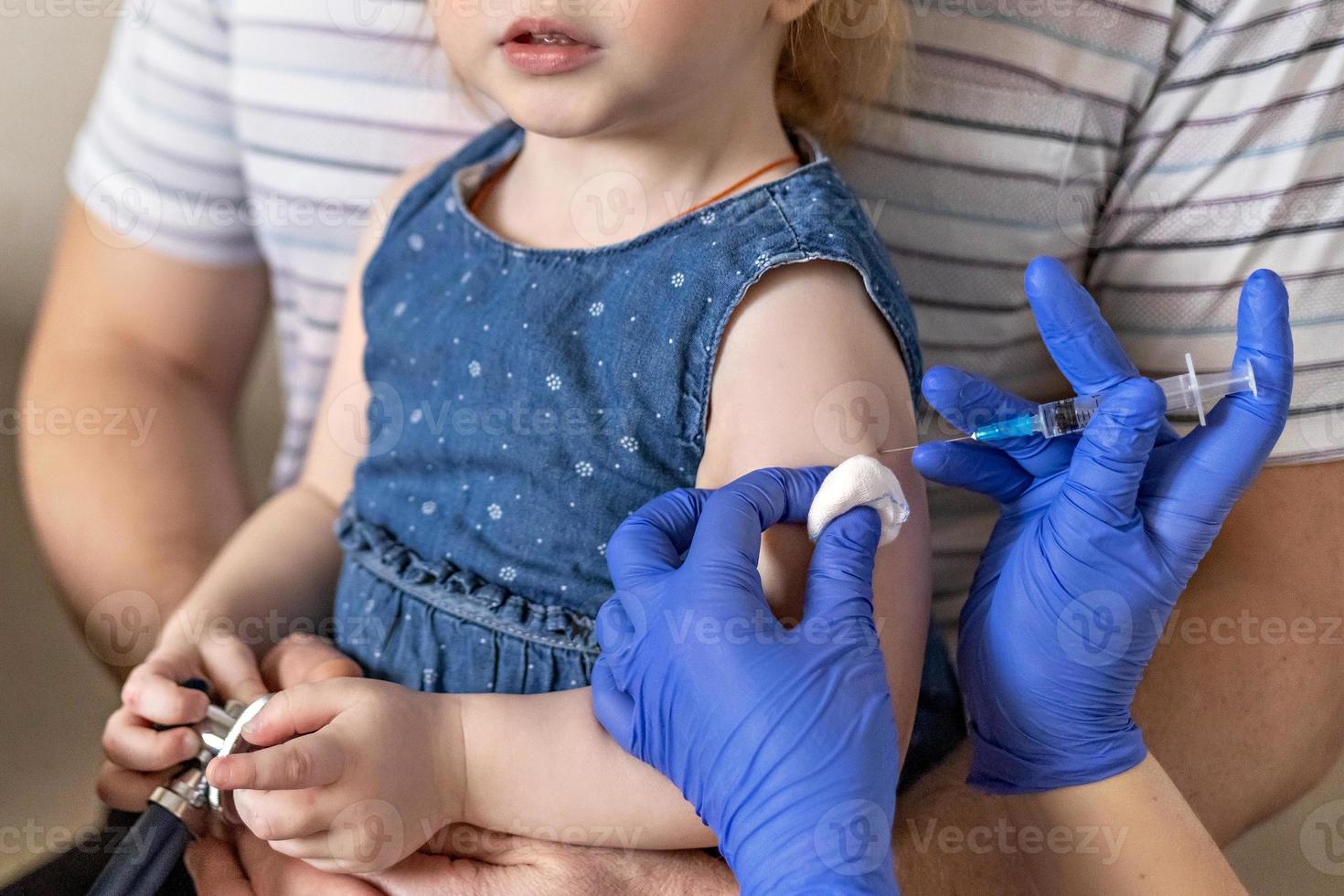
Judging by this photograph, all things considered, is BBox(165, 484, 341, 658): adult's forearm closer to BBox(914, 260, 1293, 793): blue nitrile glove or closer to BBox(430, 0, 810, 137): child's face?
BBox(430, 0, 810, 137): child's face

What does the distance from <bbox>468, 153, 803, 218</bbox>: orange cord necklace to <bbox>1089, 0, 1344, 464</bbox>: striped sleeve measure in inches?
13.4

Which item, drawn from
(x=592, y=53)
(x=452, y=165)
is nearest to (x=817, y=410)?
(x=592, y=53)

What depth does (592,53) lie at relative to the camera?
0.85m

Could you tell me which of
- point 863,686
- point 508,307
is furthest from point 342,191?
point 863,686

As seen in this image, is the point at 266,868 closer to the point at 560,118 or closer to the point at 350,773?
the point at 350,773

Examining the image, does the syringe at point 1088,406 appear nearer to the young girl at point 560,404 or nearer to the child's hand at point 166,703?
the young girl at point 560,404

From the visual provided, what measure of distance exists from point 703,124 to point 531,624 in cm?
42

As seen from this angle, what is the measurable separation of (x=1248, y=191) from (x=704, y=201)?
47 centimetres

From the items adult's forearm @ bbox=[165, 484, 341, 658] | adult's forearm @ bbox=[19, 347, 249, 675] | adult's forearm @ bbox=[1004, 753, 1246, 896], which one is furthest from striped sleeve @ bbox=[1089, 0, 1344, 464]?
adult's forearm @ bbox=[19, 347, 249, 675]

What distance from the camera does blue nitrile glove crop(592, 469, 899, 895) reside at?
0.72m

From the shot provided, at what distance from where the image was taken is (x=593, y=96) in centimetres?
87

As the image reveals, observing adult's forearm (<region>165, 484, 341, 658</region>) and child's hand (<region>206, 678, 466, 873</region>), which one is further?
adult's forearm (<region>165, 484, 341, 658</region>)

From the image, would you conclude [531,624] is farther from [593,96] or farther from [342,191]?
[342,191]

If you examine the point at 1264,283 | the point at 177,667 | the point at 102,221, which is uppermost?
the point at 1264,283
